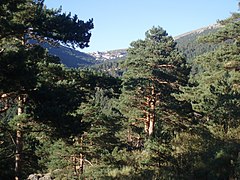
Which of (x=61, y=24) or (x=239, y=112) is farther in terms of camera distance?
(x=239, y=112)

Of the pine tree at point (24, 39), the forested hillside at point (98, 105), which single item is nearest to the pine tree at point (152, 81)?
the forested hillside at point (98, 105)

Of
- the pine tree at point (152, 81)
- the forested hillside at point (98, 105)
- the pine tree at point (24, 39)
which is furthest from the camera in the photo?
A: the pine tree at point (152, 81)

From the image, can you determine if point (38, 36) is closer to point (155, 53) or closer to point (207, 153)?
point (207, 153)

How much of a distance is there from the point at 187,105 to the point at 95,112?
820cm

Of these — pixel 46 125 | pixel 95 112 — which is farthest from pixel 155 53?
pixel 46 125

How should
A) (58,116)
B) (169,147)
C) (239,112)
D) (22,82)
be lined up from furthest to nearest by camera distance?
(239,112) < (169,147) < (58,116) < (22,82)

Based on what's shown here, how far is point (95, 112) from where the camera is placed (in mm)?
19531

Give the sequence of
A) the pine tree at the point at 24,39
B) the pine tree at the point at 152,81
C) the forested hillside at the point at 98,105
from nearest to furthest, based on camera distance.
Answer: the pine tree at the point at 24,39, the forested hillside at the point at 98,105, the pine tree at the point at 152,81

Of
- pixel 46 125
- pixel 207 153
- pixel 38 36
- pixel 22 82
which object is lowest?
pixel 207 153

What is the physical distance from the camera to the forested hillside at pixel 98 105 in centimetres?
1006

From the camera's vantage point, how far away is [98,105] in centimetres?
1959

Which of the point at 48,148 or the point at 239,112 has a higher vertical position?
the point at 239,112

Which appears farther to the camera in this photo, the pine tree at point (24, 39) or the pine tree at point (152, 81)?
the pine tree at point (152, 81)

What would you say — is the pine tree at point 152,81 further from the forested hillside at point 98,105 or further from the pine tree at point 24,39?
the pine tree at point 24,39
